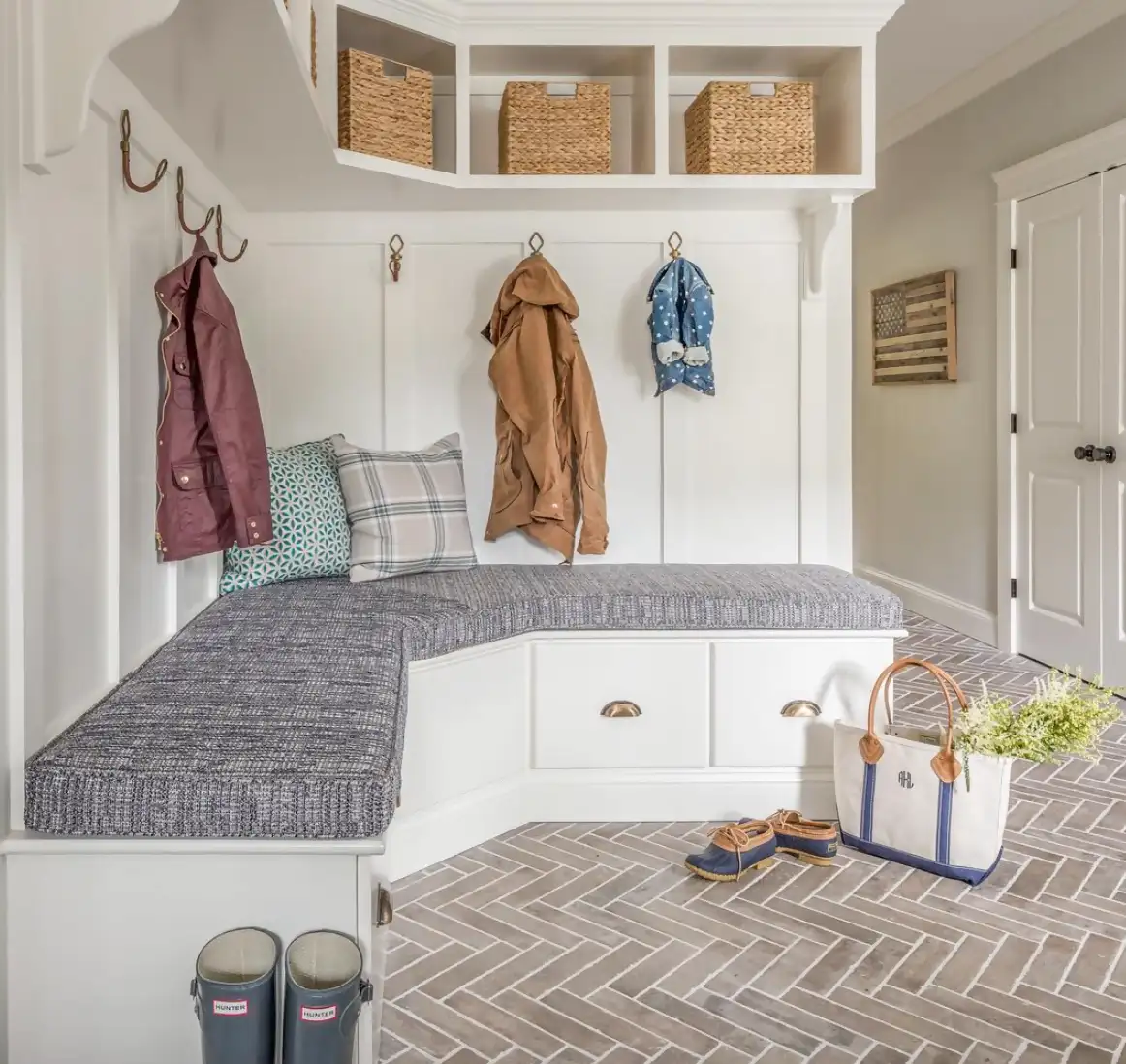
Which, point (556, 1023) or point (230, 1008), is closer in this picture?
point (230, 1008)

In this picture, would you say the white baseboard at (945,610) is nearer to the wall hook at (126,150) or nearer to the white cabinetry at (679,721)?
the white cabinetry at (679,721)

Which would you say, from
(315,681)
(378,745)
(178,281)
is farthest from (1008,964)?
(178,281)

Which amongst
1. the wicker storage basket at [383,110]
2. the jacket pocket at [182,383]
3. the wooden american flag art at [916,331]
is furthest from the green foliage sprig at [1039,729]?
the wooden american flag art at [916,331]

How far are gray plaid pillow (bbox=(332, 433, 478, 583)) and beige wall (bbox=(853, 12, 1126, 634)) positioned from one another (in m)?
2.95

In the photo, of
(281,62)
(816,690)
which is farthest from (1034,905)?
(281,62)

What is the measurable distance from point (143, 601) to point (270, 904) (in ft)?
3.22

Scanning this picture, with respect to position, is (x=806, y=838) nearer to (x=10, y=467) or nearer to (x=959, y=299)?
(x=10, y=467)

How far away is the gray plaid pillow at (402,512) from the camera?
124 inches

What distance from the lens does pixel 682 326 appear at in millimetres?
3488

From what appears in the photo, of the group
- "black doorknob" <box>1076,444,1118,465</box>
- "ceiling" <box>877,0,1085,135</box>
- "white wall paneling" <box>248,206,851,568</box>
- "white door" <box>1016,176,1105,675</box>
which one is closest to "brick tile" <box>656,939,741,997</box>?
"white wall paneling" <box>248,206,851,568</box>

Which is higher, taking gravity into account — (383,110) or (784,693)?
(383,110)

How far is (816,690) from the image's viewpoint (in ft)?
9.57

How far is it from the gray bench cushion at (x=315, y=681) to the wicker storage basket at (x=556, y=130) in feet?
4.02

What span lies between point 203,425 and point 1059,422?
3.60 metres
